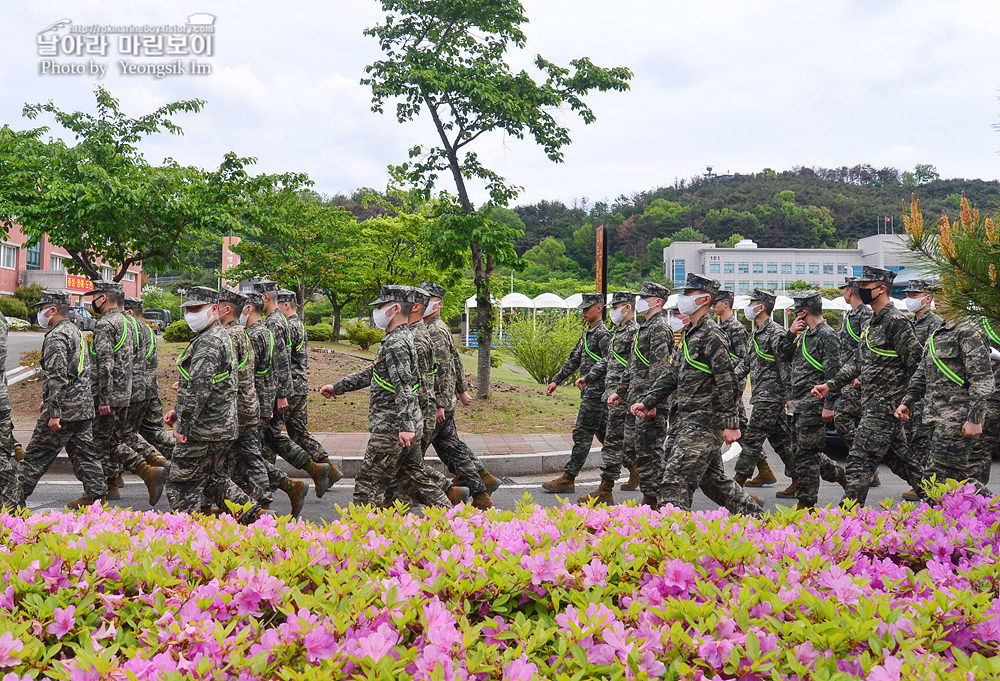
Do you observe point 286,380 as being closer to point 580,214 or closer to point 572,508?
point 572,508

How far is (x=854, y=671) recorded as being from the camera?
200 cm

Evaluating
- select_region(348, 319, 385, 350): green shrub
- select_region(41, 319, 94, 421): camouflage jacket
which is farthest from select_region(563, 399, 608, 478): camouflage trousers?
select_region(348, 319, 385, 350): green shrub

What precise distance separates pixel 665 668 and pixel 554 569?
0.59 meters

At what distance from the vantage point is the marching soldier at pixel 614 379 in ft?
23.1

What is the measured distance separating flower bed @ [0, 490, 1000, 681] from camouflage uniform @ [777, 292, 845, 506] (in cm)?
343

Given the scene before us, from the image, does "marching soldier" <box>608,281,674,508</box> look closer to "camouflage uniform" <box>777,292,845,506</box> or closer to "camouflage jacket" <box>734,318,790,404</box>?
"camouflage jacket" <box>734,318,790,404</box>

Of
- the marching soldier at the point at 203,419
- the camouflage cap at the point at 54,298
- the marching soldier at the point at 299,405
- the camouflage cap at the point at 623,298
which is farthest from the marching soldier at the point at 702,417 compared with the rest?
the camouflage cap at the point at 54,298

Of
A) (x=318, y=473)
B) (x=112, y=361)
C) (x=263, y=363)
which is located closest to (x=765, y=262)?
(x=318, y=473)

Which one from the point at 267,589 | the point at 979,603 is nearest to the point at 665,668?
the point at 979,603

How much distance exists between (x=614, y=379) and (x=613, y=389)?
0.31 ft

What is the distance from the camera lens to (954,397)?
5.41m

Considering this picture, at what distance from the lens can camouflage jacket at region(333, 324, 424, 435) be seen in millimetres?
5391

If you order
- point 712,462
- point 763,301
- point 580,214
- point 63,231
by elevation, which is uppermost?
point 580,214

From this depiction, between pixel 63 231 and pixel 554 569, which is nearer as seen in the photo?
pixel 554 569
